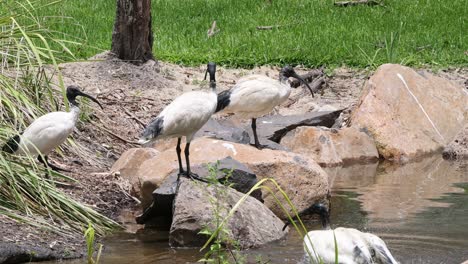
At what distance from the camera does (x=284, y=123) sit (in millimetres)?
11180

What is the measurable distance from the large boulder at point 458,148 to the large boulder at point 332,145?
Answer: 0.74 metres

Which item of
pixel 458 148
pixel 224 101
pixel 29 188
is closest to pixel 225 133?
pixel 224 101

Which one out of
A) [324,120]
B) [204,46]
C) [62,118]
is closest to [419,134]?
[324,120]

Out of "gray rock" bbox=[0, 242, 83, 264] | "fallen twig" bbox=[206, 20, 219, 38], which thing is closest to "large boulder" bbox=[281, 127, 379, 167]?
"fallen twig" bbox=[206, 20, 219, 38]

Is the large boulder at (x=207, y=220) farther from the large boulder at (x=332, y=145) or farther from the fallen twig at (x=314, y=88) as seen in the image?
the fallen twig at (x=314, y=88)

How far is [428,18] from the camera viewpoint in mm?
15609

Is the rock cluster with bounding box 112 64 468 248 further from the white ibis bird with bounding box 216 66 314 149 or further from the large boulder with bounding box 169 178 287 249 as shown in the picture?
the white ibis bird with bounding box 216 66 314 149

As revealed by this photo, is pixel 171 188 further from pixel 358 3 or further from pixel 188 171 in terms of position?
Answer: pixel 358 3

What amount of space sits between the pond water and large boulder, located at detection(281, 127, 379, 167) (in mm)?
195

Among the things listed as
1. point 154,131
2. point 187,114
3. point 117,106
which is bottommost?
point 117,106

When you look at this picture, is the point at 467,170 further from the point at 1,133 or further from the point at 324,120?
the point at 1,133

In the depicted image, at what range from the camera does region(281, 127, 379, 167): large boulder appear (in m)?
10.7

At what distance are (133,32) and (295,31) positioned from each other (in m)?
3.94

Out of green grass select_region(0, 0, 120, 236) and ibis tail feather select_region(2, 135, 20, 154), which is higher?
ibis tail feather select_region(2, 135, 20, 154)
